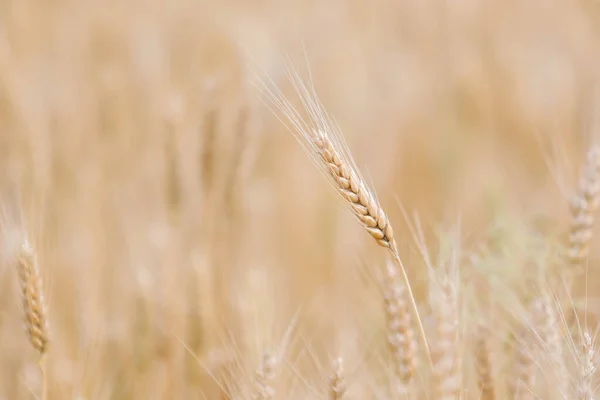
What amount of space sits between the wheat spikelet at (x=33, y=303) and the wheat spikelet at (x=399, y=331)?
1.40 feet


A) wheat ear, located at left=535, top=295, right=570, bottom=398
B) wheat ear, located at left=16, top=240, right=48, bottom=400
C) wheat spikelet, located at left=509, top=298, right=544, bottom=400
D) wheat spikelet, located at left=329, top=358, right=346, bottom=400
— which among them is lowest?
wheat ear, located at left=16, top=240, right=48, bottom=400

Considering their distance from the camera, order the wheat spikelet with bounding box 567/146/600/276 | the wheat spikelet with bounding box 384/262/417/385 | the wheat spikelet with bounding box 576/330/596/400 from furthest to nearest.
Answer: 1. the wheat spikelet with bounding box 567/146/600/276
2. the wheat spikelet with bounding box 384/262/417/385
3. the wheat spikelet with bounding box 576/330/596/400

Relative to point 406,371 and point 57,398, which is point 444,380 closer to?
point 406,371

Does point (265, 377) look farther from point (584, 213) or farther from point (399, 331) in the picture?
point (584, 213)

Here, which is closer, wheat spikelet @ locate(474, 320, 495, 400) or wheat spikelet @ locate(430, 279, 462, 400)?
wheat spikelet @ locate(430, 279, 462, 400)

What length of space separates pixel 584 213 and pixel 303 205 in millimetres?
1149

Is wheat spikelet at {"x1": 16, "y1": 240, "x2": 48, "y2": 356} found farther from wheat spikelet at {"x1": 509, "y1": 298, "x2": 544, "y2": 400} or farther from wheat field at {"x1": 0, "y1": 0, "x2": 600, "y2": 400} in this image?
wheat spikelet at {"x1": 509, "y1": 298, "x2": 544, "y2": 400}

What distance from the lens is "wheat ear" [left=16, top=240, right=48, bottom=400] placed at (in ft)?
2.55

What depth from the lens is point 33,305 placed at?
779 mm

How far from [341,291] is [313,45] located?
5.69 ft

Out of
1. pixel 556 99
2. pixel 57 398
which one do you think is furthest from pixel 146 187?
pixel 556 99

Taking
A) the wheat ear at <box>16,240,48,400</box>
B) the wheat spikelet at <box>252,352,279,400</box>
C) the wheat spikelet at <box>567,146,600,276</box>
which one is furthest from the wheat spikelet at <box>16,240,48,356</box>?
the wheat spikelet at <box>567,146,600,276</box>

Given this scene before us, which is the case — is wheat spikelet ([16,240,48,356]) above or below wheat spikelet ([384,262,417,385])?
below

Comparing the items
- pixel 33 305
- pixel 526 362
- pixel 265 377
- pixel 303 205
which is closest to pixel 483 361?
pixel 526 362
